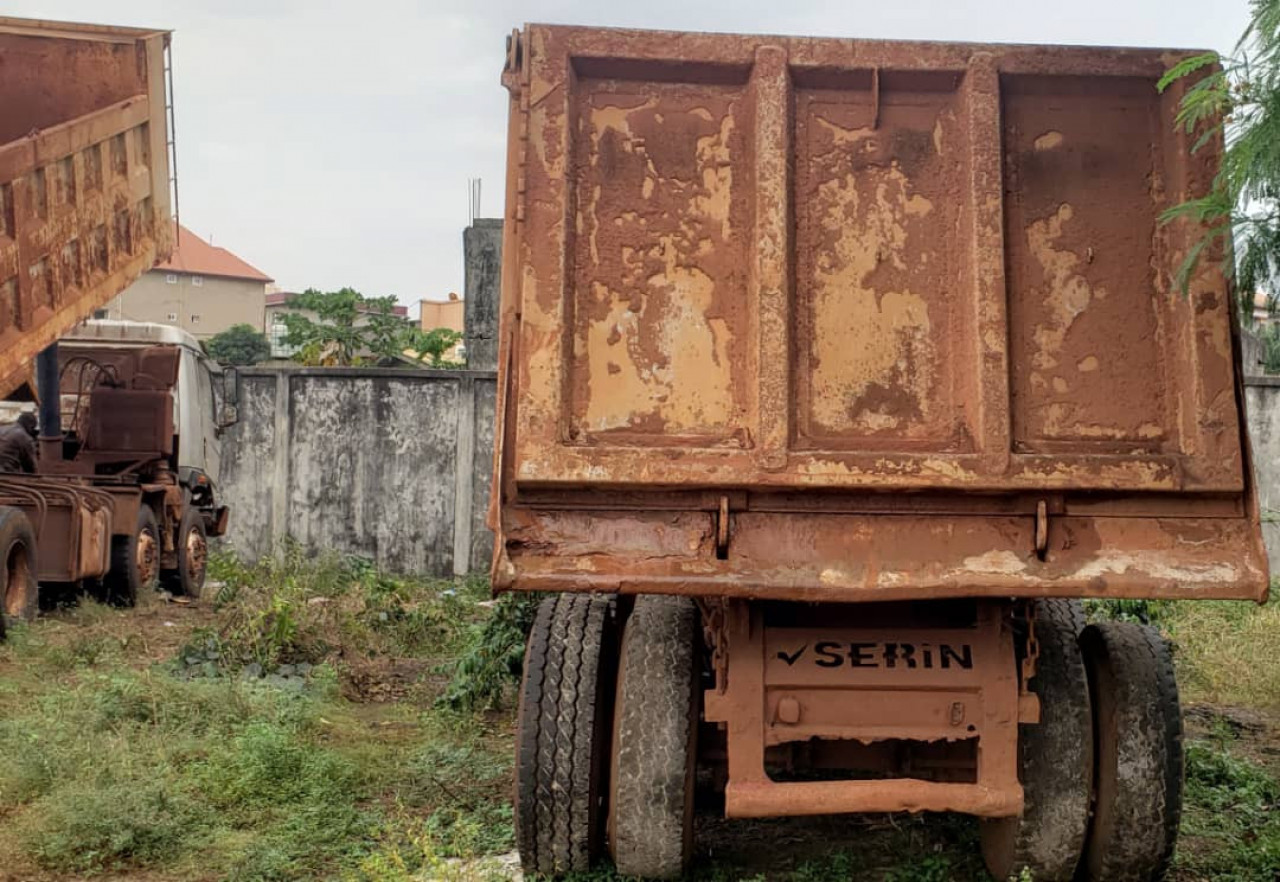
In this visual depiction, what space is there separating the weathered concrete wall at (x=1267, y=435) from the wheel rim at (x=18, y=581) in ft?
35.4

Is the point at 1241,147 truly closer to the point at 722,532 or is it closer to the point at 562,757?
the point at 722,532

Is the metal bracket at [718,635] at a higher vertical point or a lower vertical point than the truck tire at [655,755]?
higher

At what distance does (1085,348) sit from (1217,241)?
479 millimetres

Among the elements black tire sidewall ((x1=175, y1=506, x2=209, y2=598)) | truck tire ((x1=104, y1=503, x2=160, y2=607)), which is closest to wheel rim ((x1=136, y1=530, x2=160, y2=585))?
truck tire ((x1=104, y1=503, x2=160, y2=607))

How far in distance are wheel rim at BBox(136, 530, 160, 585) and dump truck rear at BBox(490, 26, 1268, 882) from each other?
28.1 ft

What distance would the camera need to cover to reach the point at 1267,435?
1266 cm

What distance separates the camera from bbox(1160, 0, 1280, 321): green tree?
353 centimetres

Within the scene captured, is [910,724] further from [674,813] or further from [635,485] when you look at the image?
[635,485]

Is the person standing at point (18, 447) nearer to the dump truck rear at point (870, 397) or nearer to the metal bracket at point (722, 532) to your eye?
the dump truck rear at point (870, 397)

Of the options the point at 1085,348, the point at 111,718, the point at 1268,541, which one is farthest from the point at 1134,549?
the point at 1268,541

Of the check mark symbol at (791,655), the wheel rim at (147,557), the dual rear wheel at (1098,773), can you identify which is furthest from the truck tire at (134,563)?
the dual rear wheel at (1098,773)

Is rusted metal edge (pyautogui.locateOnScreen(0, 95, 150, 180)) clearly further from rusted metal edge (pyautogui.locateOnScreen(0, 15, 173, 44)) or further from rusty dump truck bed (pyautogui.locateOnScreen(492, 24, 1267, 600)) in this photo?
rusty dump truck bed (pyautogui.locateOnScreen(492, 24, 1267, 600))

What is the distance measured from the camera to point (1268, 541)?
505 inches

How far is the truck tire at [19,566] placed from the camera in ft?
29.6
